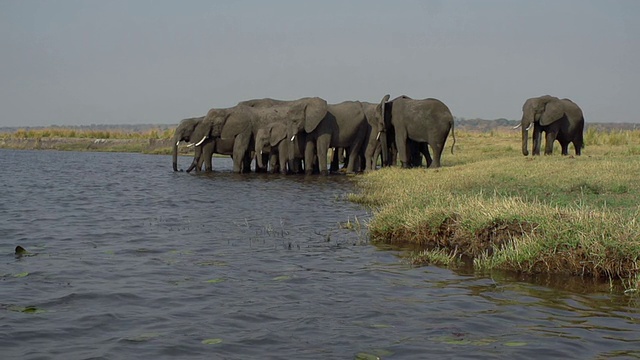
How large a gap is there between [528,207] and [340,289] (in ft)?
10.6

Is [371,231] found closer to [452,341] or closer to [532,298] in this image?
[532,298]

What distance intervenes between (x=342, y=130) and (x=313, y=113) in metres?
1.40

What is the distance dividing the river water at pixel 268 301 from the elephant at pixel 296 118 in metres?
13.3

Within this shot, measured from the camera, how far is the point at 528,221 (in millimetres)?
9938

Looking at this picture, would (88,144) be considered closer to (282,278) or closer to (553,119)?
(553,119)

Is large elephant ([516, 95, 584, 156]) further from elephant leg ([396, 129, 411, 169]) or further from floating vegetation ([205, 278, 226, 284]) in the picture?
floating vegetation ([205, 278, 226, 284])

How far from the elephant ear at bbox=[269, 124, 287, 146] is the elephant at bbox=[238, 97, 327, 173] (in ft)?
0.50

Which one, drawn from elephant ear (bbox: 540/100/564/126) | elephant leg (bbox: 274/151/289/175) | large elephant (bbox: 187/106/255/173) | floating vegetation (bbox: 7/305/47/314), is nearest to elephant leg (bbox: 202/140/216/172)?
large elephant (bbox: 187/106/255/173)

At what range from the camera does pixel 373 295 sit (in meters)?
8.47

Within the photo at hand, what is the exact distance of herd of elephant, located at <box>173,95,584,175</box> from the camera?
25.7m

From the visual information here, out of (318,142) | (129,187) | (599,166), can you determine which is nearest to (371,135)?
(318,142)

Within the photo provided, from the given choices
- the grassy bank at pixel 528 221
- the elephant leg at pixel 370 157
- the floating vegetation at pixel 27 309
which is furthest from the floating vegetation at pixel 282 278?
the elephant leg at pixel 370 157

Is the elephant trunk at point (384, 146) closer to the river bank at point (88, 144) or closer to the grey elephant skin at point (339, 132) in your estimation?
the grey elephant skin at point (339, 132)

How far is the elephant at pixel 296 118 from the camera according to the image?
27.3m
